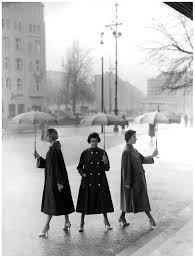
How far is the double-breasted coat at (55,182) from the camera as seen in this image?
6.47 m

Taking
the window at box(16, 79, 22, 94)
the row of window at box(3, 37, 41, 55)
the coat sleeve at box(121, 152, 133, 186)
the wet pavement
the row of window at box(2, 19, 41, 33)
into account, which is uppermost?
the row of window at box(2, 19, 41, 33)

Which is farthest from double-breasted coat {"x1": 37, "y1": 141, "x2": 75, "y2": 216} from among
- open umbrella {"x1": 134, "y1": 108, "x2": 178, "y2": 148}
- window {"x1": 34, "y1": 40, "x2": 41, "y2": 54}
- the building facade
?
window {"x1": 34, "y1": 40, "x2": 41, "y2": 54}

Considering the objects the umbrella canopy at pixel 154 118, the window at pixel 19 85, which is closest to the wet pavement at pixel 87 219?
the umbrella canopy at pixel 154 118

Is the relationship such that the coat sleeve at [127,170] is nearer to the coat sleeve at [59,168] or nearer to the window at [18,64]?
the coat sleeve at [59,168]

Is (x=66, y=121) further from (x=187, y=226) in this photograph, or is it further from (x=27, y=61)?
(x=187, y=226)

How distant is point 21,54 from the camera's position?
5144 centimetres

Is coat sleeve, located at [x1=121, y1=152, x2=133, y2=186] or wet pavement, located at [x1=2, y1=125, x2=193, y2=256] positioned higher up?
coat sleeve, located at [x1=121, y1=152, x2=133, y2=186]

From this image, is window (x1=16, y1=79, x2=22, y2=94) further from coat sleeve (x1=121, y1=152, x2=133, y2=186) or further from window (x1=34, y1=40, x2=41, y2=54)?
coat sleeve (x1=121, y1=152, x2=133, y2=186)

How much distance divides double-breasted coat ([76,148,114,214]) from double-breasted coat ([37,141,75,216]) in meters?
0.31

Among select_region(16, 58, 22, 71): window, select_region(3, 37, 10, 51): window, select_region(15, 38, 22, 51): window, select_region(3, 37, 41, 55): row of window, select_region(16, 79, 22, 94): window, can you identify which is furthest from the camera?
select_region(16, 79, 22, 94): window

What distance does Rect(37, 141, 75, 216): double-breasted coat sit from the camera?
255 inches

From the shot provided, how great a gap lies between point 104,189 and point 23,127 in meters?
30.8

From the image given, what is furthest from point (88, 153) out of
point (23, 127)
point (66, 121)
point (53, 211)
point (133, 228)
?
point (66, 121)

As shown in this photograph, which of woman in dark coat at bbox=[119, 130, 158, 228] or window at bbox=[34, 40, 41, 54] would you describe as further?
window at bbox=[34, 40, 41, 54]
